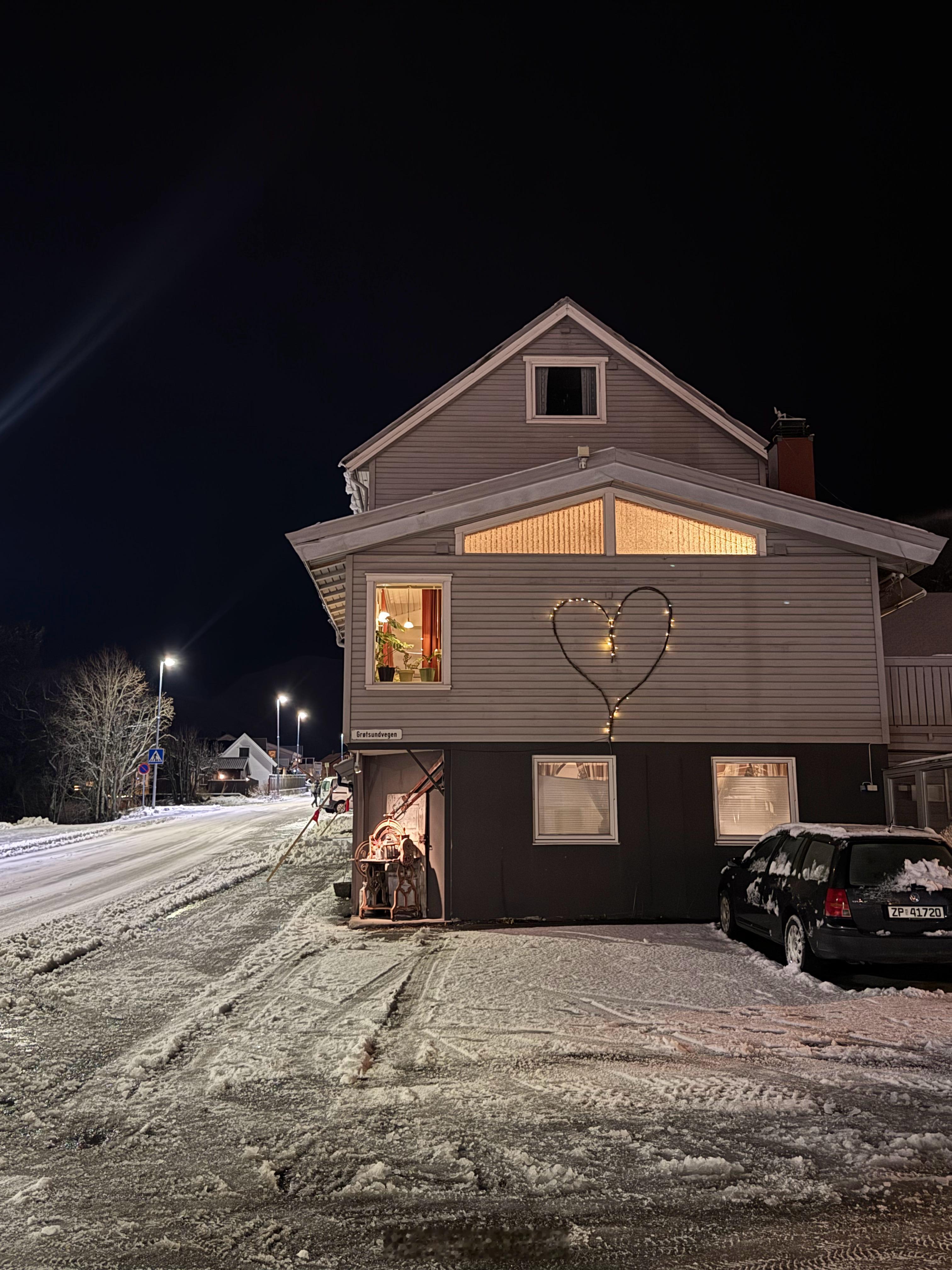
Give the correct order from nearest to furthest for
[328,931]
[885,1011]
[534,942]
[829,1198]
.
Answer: [829,1198] < [885,1011] < [534,942] < [328,931]

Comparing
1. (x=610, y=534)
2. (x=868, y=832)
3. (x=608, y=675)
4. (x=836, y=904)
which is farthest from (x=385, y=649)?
(x=836, y=904)

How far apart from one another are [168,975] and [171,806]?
168 feet

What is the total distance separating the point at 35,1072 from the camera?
6.59m

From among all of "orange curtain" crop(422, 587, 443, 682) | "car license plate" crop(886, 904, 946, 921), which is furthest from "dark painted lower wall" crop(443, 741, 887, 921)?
"car license plate" crop(886, 904, 946, 921)

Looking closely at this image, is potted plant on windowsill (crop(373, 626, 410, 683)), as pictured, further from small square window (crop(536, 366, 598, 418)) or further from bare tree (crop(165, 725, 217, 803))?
bare tree (crop(165, 725, 217, 803))

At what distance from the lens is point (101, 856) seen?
23.9m

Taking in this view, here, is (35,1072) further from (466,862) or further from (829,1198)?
(466,862)

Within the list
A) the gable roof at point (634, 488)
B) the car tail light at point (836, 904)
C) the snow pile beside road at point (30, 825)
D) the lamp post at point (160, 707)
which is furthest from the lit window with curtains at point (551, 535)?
the lamp post at point (160, 707)

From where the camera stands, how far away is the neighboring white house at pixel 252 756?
4286 inches

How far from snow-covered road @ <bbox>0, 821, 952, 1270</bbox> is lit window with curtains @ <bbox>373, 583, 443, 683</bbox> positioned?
4655mm

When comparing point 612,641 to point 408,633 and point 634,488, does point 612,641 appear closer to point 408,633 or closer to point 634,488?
point 634,488

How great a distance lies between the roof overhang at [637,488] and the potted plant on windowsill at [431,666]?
1.80m

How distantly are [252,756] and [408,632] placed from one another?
100717mm

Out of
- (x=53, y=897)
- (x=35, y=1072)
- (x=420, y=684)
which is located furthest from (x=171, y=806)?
(x=35, y=1072)
